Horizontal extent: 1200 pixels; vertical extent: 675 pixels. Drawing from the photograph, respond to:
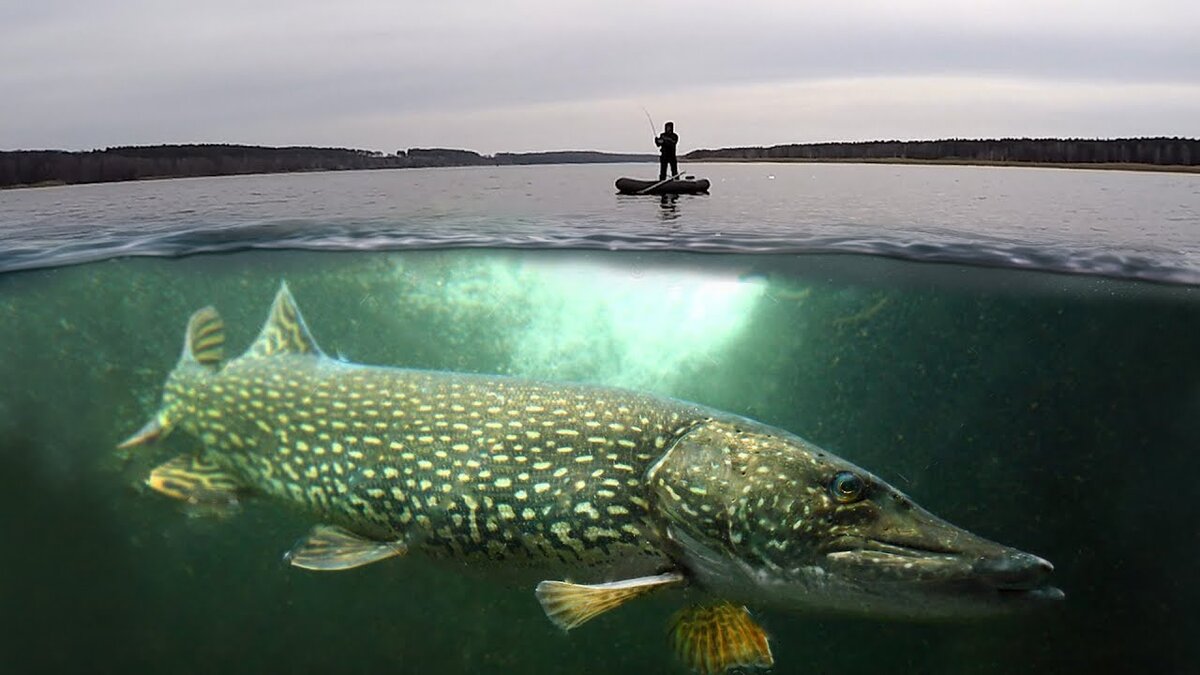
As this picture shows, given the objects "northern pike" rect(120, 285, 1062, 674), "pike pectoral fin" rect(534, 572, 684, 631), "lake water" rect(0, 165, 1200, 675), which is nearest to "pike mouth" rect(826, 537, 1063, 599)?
"northern pike" rect(120, 285, 1062, 674)

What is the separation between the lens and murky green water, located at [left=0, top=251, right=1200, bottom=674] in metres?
9.42

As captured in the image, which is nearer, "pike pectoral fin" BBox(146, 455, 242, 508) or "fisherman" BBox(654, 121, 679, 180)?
"pike pectoral fin" BBox(146, 455, 242, 508)

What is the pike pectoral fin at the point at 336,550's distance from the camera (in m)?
4.12

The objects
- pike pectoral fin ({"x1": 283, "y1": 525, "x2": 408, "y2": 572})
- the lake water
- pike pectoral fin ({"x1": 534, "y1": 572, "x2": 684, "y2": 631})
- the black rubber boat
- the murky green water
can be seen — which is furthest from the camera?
the black rubber boat

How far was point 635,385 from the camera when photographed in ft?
32.0

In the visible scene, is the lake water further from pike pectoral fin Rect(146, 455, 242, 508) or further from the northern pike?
the northern pike

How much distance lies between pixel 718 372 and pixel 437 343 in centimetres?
374

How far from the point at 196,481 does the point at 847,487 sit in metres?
3.90

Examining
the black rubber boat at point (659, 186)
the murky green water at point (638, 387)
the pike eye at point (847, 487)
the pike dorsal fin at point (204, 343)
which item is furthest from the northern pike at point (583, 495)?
the black rubber boat at point (659, 186)

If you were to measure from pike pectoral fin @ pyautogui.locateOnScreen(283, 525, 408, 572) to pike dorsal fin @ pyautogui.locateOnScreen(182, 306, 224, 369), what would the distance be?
5.54ft

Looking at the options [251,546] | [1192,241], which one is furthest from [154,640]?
[1192,241]

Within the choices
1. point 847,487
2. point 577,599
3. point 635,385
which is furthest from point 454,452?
point 635,385

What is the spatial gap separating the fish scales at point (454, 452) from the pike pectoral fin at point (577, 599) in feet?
1.49

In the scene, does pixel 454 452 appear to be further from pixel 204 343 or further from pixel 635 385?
pixel 635 385
